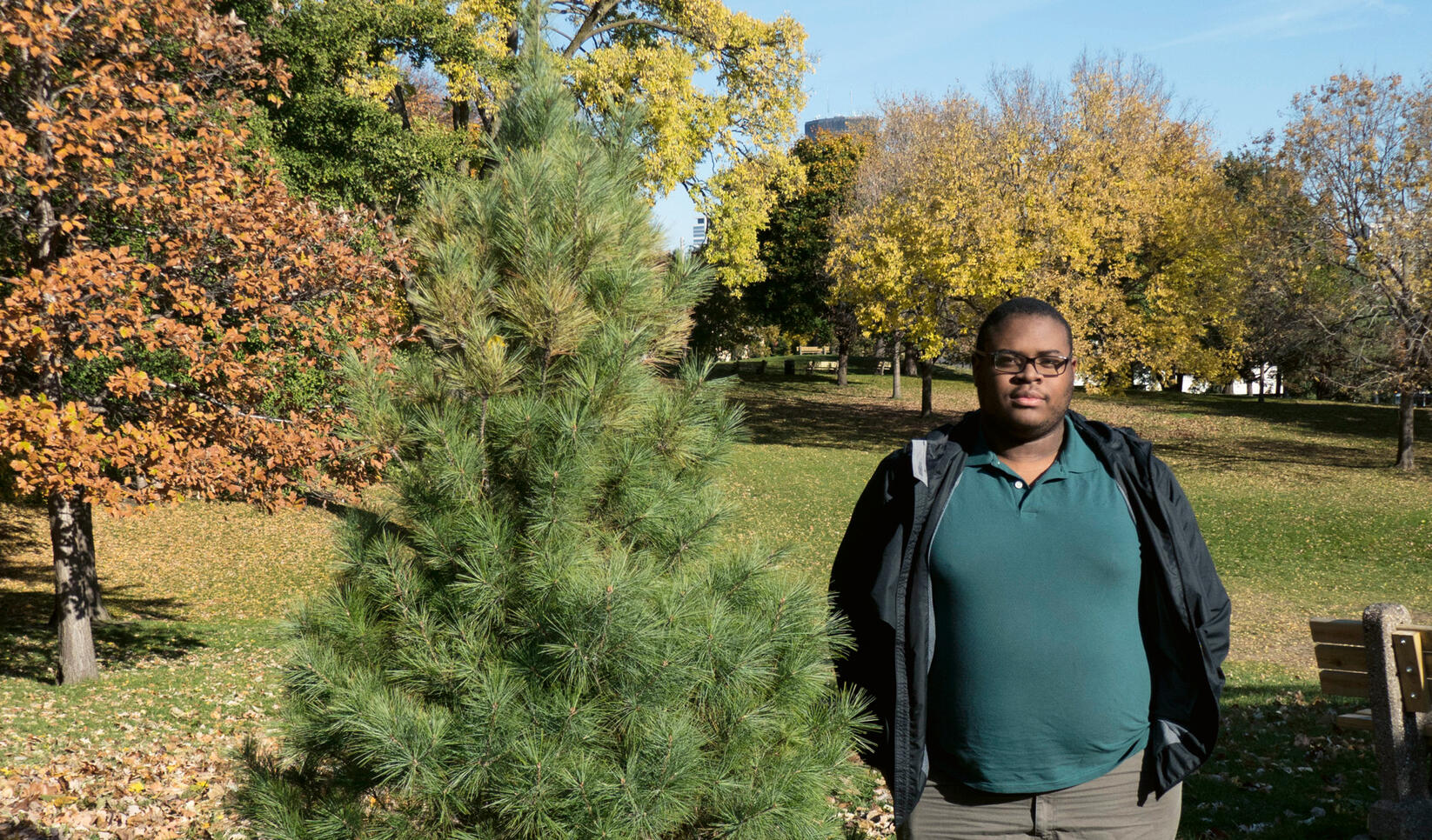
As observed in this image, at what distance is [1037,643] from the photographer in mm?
2547

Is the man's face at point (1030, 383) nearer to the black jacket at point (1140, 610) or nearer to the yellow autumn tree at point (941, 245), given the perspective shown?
the black jacket at point (1140, 610)

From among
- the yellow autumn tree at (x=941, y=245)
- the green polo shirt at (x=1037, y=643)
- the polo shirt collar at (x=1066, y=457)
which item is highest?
the yellow autumn tree at (x=941, y=245)

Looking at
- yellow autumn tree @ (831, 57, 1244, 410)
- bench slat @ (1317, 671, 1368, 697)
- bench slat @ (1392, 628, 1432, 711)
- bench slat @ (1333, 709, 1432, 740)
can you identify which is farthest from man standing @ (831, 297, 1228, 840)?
yellow autumn tree @ (831, 57, 1244, 410)

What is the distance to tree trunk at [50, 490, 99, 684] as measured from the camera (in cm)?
945

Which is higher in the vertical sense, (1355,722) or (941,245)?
(941,245)

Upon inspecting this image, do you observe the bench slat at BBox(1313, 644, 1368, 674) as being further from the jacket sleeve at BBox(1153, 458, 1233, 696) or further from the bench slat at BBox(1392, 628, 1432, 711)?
the jacket sleeve at BBox(1153, 458, 1233, 696)

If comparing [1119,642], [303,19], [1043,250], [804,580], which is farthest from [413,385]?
[1043,250]

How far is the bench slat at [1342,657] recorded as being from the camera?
5.19 m

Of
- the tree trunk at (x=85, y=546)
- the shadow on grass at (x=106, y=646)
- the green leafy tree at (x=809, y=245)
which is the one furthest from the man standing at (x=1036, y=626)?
the green leafy tree at (x=809, y=245)

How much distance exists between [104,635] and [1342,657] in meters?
12.5

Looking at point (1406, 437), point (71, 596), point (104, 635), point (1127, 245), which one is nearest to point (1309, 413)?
point (1406, 437)

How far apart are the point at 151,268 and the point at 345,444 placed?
2.03m

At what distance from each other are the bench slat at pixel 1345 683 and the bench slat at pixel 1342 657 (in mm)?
28

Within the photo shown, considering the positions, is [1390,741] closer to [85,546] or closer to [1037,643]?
[1037,643]
